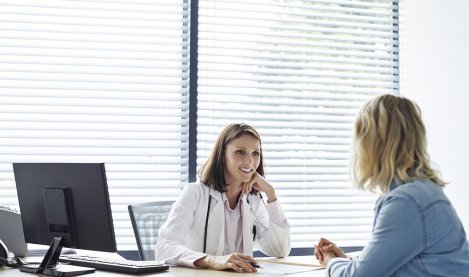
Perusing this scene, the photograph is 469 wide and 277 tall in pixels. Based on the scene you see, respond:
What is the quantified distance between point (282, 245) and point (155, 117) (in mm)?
1247

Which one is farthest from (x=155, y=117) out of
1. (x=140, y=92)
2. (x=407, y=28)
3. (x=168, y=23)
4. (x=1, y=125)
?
(x=407, y=28)

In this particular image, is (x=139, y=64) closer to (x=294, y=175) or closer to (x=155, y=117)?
(x=155, y=117)

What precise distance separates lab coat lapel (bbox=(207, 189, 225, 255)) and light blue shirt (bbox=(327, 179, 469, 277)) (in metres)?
1.26

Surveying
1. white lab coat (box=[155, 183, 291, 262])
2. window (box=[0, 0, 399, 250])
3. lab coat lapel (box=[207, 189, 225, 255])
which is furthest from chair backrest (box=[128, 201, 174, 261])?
window (box=[0, 0, 399, 250])

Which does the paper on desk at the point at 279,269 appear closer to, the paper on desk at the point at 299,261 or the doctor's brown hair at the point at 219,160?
the paper on desk at the point at 299,261

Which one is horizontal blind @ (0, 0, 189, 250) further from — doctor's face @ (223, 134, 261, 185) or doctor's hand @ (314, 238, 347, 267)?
doctor's hand @ (314, 238, 347, 267)

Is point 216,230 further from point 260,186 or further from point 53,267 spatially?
point 53,267

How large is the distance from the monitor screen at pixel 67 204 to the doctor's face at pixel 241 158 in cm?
97

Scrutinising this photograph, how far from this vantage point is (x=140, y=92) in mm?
3953

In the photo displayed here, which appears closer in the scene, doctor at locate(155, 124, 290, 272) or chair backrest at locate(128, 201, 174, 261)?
doctor at locate(155, 124, 290, 272)

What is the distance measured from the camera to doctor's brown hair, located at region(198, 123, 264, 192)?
326 centimetres

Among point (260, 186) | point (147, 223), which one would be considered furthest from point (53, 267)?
point (260, 186)

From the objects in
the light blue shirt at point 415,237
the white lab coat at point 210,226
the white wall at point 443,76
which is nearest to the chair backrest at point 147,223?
the white lab coat at point 210,226

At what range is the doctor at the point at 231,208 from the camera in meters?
3.18
